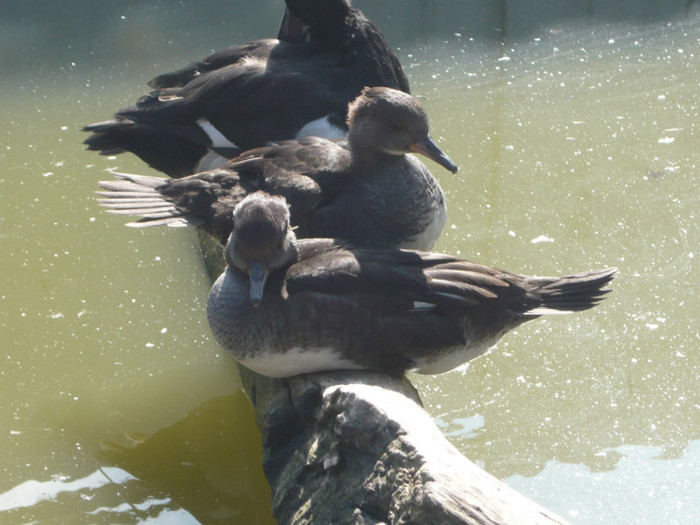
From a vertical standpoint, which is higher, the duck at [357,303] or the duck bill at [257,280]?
the duck bill at [257,280]

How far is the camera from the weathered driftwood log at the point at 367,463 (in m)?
2.16

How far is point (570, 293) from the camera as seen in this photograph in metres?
3.32

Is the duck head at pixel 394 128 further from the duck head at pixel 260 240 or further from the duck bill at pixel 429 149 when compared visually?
the duck head at pixel 260 240

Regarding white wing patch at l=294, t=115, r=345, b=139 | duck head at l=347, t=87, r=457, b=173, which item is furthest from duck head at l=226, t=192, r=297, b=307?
white wing patch at l=294, t=115, r=345, b=139

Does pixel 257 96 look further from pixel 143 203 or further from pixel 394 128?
pixel 143 203

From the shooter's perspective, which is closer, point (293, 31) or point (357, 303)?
point (357, 303)

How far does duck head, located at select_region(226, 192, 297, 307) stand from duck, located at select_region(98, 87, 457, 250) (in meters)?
0.36

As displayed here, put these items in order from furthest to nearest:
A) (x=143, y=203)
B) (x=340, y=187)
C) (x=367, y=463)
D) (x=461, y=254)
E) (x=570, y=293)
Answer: (x=461, y=254) → (x=340, y=187) → (x=143, y=203) → (x=570, y=293) → (x=367, y=463)

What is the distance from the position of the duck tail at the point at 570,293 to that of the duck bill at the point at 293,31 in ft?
7.49

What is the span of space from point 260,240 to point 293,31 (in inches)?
89.3

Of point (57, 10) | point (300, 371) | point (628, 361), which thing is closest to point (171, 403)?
point (300, 371)

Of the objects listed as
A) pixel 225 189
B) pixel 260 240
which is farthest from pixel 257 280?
pixel 225 189

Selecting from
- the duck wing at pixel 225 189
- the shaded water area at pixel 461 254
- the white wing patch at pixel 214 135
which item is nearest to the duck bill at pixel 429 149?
the duck wing at pixel 225 189

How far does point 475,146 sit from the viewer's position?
573 centimetres
